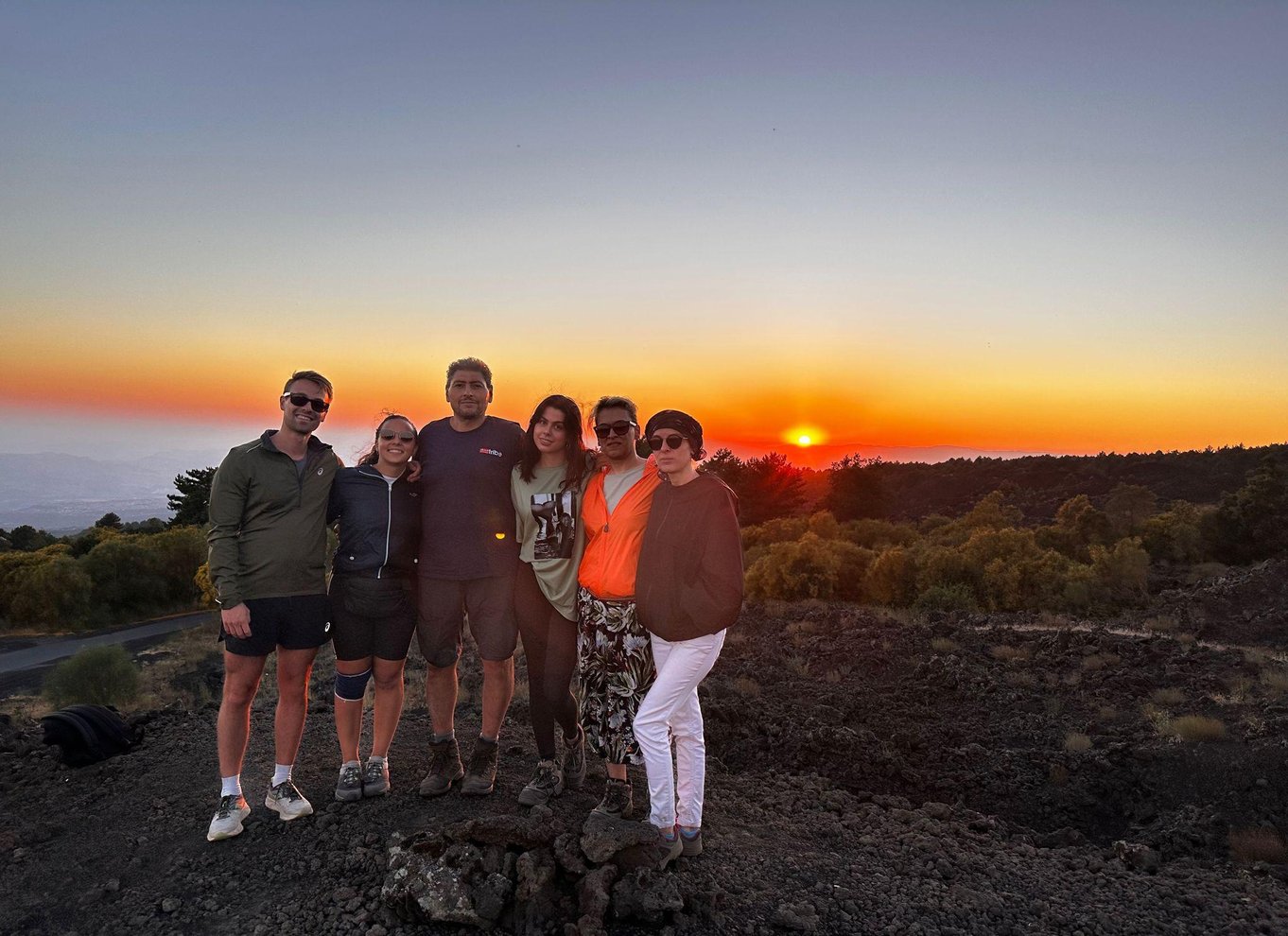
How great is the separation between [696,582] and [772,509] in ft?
93.0

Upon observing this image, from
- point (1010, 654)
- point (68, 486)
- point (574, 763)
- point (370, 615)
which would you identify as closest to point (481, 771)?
point (574, 763)

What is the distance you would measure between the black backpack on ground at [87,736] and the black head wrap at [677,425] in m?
4.57

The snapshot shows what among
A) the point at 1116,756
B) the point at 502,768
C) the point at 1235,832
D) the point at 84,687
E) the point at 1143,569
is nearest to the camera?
the point at 502,768

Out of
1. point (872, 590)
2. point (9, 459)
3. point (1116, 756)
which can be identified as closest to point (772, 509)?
point (872, 590)

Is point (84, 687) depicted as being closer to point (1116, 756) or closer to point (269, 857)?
point (269, 857)

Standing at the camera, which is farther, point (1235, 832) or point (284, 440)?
point (1235, 832)

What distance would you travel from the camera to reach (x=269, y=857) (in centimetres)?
348

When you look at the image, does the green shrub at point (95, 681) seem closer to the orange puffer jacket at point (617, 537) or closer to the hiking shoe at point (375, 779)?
the hiking shoe at point (375, 779)

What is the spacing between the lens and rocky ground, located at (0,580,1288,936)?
3107 mm

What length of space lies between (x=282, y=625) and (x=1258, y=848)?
6092mm

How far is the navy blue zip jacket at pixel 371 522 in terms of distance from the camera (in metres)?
3.60

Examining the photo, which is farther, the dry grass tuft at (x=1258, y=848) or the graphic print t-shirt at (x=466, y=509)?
the dry grass tuft at (x=1258, y=848)

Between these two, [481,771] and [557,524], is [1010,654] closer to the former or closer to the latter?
[481,771]

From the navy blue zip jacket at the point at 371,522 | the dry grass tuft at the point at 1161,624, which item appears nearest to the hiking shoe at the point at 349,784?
the navy blue zip jacket at the point at 371,522
